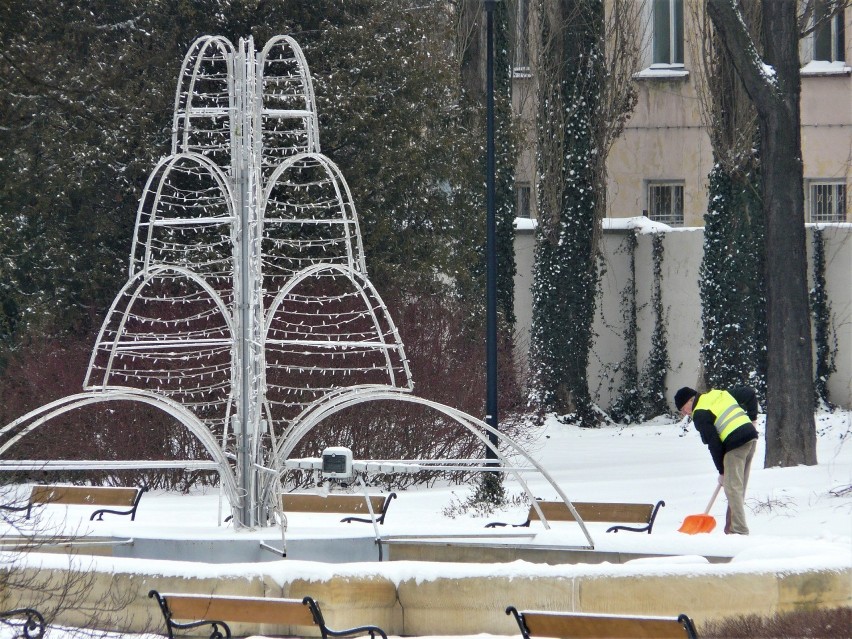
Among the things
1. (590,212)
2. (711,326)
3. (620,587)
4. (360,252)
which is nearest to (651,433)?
(711,326)

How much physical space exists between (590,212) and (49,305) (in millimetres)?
10724

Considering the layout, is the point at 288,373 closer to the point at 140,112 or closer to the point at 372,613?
the point at 140,112

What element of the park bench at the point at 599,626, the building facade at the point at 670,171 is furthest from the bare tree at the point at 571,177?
the park bench at the point at 599,626

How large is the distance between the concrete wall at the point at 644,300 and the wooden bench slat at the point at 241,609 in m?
14.9

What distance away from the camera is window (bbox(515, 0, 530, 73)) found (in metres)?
25.0

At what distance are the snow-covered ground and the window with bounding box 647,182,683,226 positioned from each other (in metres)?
5.54

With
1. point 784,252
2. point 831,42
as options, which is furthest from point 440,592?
point 831,42

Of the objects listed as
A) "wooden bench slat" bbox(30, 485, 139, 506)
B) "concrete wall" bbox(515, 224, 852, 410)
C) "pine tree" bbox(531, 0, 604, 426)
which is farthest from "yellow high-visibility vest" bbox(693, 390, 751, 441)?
"pine tree" bbox(531, 0, 604, 426)

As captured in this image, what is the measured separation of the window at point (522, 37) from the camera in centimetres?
2495

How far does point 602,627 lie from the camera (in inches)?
255

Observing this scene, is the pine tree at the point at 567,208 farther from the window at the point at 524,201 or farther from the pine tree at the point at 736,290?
the window at the point at 524,201

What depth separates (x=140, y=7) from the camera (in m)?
18.1

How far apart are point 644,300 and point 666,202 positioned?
403 centimetres

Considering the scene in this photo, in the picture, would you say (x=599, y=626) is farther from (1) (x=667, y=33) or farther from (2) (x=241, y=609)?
(1) (x=667, y=33)
